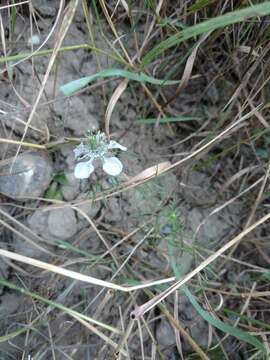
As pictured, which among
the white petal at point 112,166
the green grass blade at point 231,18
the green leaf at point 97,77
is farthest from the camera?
the white petal at point 112,166

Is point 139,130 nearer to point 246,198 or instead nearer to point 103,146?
point 103,146

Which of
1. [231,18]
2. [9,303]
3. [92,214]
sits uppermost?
[231,18]

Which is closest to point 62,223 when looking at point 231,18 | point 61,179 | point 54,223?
point 54,223

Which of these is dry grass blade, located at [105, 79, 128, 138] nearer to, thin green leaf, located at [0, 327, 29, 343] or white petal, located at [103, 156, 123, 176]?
white petal, located at [103, 156, 123, 176]

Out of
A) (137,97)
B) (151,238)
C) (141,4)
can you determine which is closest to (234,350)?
(151,238)

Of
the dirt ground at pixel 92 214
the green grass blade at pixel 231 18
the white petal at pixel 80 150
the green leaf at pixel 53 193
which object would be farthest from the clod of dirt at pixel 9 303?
the green grass blade at pixel 231 18

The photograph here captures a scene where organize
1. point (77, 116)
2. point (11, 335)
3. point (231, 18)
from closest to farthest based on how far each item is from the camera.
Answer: point (231, 18) → point (11, 335) → point (77, 116)

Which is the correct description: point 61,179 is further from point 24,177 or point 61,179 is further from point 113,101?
point 113,101

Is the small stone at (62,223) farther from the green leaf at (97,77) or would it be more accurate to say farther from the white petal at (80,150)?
the green leaf at (97,77)
